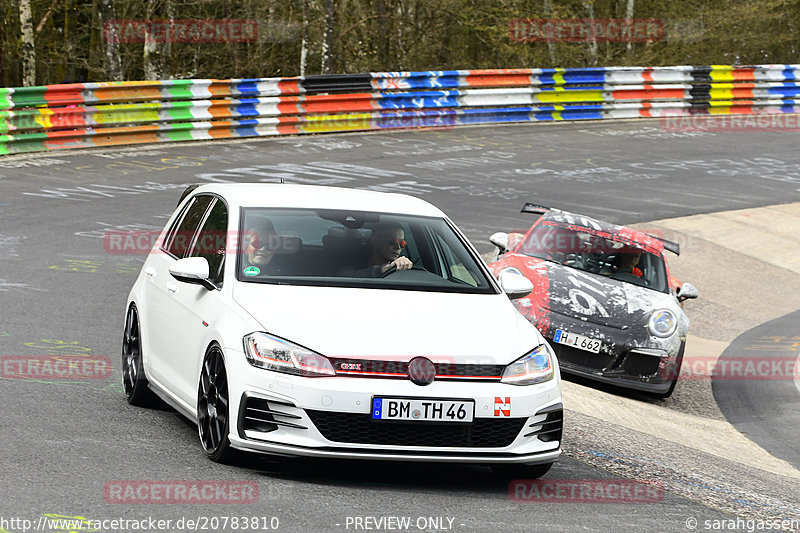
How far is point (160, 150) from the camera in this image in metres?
21.7

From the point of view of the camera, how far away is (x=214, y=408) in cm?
614

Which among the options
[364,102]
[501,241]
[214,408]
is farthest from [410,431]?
[364,102]

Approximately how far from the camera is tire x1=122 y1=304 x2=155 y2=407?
750 cm

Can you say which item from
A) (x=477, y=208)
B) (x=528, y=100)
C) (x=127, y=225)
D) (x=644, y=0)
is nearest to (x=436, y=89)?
(x=528, y=100)

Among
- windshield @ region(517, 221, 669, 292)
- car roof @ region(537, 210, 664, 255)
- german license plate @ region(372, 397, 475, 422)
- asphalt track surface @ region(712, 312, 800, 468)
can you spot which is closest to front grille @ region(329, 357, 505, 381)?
german license plate @ region(372, 397, 475, 422)

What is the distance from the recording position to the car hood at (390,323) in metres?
5.79

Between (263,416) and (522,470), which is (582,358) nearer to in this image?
(522,470)

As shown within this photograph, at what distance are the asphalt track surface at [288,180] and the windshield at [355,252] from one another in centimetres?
101

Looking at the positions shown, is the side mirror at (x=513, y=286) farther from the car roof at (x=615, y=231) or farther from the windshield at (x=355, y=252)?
the car roof at (x=615, y=231)

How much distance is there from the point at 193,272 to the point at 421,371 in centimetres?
152

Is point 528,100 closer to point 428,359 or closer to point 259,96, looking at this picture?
point 259,96

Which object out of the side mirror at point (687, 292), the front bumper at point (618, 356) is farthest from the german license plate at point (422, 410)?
the side mirror at point (687, 292)

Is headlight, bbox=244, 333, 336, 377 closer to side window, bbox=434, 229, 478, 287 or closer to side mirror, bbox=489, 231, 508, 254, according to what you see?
side window, bbox=434, 229, 478, 287

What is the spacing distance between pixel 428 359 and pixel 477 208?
1243 centimetres
